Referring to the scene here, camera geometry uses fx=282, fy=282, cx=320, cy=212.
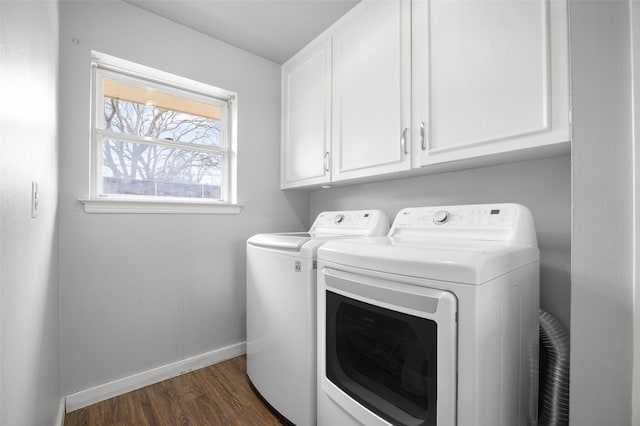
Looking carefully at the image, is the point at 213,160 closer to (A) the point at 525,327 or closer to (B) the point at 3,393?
(B) the point at 3,393

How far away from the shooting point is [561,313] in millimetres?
1288

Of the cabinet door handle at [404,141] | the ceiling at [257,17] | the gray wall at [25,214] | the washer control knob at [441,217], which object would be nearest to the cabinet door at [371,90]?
the cabinet door handle at [404,141]

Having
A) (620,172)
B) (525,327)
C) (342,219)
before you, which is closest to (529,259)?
(525,327)

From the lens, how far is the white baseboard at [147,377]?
5.28 ft

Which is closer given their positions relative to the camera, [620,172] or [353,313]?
[620,172]

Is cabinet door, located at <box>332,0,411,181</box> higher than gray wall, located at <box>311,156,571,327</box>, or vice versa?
cabinet door, located at <box>332,0,411,181</box>

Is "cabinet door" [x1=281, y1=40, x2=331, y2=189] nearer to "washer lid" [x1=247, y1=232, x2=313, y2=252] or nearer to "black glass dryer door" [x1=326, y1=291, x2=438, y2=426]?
"washer lid" [x1=247, y1=232, x2=313, y2=252]

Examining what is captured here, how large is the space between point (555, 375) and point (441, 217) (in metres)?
0.75

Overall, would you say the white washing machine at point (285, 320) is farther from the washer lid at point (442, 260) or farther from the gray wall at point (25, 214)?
the gray wall at point (25, 214)

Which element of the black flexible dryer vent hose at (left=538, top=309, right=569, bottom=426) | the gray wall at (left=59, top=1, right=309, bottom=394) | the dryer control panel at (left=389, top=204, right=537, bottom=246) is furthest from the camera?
the gray wall at (left=59, top=1, right=309, bottom=394)

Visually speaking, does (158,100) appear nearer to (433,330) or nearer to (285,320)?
(285,320)

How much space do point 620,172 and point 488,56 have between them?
0.70 meters

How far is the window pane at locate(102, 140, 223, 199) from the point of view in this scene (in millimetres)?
1859

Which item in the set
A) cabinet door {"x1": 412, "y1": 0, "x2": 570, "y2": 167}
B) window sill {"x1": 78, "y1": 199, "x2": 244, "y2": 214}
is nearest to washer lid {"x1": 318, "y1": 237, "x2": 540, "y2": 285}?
cabinet door {"x1": 412, "y1": 0, "x2": 570, "y2": 167}
